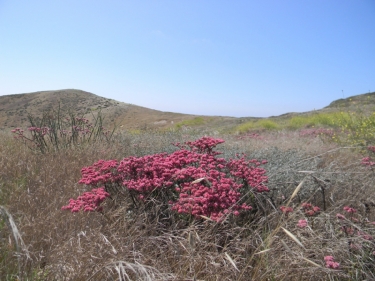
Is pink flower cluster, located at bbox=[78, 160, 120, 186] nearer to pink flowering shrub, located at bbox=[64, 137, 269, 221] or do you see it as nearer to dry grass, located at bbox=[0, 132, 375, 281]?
pink flowering shrub, located at bbox=[64, 137, 269, 221]

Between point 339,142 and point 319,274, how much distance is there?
275 inches

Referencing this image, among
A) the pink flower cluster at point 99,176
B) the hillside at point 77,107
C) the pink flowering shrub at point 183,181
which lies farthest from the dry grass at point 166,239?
the hillside at point 77,107

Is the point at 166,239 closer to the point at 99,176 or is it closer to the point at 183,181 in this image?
the point at 183,181

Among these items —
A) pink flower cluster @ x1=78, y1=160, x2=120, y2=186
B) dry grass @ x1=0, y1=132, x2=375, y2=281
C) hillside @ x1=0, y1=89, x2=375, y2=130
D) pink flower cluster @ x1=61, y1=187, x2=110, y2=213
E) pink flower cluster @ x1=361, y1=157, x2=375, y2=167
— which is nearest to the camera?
dry grass @ x1=0, y1=132, x2=375, y2=281

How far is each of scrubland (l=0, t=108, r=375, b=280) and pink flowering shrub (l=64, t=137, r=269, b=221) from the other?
1.7 inches

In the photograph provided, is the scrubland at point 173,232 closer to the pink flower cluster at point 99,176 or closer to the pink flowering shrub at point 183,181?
the pink flowering shrub at point 183,181

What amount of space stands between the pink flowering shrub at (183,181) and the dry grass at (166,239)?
0.48ft

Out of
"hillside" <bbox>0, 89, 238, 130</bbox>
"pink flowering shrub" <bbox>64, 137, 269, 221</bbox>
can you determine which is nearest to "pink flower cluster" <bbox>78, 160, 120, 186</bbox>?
"pink flowering shrub" <bbox>64, 137, 269, 221</bbox>

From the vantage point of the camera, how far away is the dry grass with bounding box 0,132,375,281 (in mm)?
1809

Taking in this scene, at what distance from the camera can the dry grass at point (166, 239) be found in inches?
71.2

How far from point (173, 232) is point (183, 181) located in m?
0.58

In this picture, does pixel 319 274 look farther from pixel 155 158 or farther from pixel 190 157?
pixel 155 158

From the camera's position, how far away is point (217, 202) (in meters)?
2.46

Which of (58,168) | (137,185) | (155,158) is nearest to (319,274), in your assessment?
(137,185)
